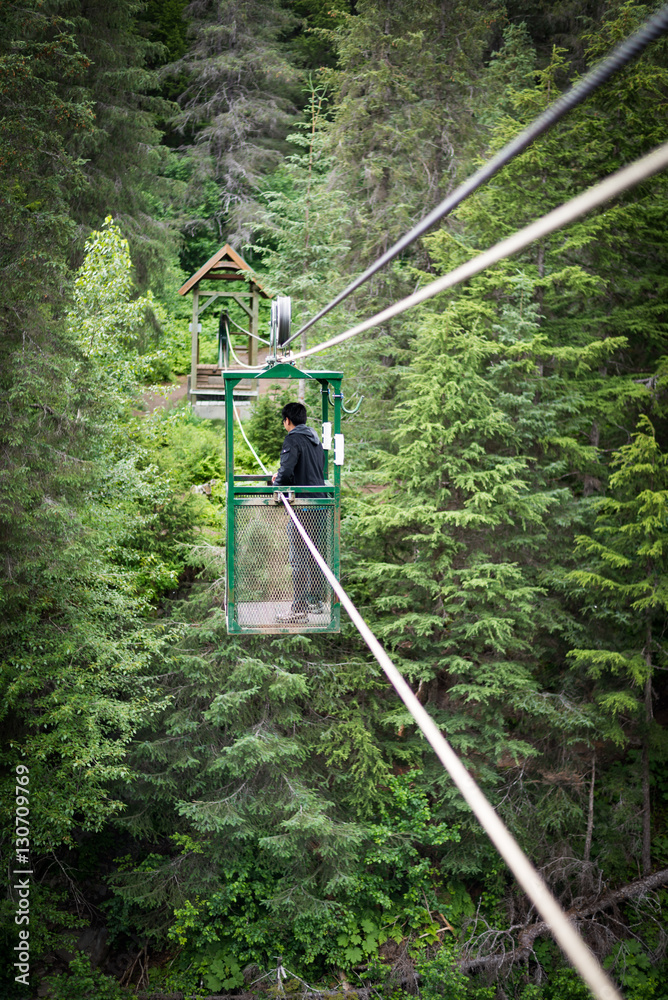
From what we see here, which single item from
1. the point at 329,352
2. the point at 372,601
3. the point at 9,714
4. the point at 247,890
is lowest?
the point at 247,890

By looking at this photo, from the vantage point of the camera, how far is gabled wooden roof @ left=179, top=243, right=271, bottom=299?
37.0 ft

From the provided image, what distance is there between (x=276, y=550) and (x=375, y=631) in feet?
18.9

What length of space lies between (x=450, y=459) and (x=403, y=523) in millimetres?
1123

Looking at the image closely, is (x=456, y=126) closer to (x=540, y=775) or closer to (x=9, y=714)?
(x=540, y=775)

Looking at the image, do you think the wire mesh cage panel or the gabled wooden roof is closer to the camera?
the wire mesh cage panel

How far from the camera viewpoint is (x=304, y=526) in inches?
239

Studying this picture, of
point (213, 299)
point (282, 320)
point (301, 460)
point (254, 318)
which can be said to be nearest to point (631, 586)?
point (301, 460)

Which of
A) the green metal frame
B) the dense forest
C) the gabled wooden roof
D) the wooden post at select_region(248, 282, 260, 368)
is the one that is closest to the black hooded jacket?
the green metal frame

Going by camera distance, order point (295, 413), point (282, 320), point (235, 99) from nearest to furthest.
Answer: point (295, 413), point (282, 320), point (235, 99)

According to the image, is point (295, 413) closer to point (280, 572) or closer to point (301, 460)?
point (301, 460)

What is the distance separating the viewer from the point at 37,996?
10.5 meters

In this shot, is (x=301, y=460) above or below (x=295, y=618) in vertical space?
above

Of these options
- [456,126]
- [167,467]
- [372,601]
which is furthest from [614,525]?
[456,126]

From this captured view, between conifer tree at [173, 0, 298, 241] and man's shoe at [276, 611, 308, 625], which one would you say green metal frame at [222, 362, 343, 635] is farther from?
conifer tree at [173, 0, 298, 241]
